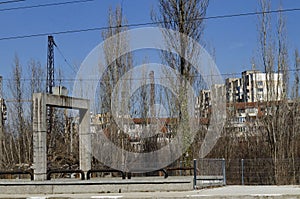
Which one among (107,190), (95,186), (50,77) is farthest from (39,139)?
(50,77)

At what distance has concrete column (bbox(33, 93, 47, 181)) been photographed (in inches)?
748

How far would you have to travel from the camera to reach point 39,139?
1912 cm

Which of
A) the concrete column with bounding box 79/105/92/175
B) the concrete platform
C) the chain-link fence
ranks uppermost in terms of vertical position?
the concrete column with bounding box 79/105/92/175

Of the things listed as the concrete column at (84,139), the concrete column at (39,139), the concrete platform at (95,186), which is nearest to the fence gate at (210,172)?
the concrete platform at (95,186)

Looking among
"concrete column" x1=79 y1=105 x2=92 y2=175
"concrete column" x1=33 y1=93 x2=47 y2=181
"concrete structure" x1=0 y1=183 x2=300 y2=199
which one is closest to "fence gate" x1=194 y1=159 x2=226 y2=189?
"concrete structure" x1=0 y1=183 x2=300 y2=199

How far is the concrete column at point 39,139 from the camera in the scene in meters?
19.0

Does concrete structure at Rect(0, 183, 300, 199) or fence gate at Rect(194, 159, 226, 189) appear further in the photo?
fence gate at Rect(194, 159, 226, 189)

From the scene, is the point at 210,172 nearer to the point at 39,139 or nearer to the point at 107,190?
the point at 107,190

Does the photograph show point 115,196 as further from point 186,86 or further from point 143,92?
point 143,92

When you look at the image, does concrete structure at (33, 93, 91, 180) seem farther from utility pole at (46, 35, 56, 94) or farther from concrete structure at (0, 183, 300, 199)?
utility pole at (46, 35, 56, 94)

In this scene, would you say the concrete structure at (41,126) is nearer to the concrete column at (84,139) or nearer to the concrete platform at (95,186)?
the concrete column at (84,139)

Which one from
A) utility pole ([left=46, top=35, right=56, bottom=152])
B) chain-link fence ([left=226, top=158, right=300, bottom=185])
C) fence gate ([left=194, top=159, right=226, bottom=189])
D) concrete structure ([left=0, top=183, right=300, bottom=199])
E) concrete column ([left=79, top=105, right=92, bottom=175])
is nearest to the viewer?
concrete structure ([left=0, top=183, right=300, bottom=199])

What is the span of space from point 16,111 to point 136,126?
1033 centimetres

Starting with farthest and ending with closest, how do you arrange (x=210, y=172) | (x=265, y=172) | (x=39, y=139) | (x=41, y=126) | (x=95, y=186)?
(x=265, y=172), (x=210, y=172), (x=41, y=126), (x=39, y=139), (x=95, y=186)
